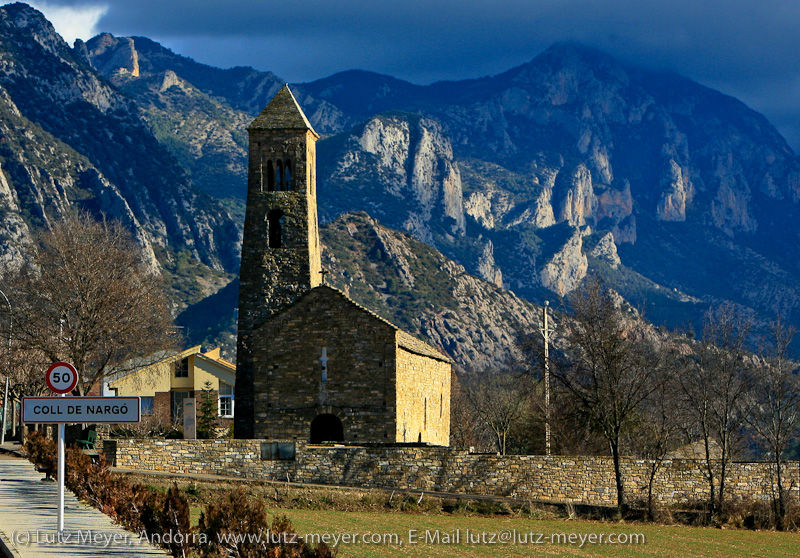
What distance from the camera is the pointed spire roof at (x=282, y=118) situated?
1905 inches

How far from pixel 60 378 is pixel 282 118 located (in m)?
33.0

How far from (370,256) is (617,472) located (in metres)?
144

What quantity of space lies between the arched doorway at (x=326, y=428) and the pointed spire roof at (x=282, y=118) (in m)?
14.8

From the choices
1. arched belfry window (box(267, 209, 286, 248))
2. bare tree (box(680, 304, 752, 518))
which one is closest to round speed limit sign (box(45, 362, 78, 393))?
bare tree (box(680, 304, 752, 518))

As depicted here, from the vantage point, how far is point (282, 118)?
48.8 metres

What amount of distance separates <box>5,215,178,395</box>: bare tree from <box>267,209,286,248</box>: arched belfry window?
251 inches

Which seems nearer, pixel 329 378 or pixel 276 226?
pixel 329 378

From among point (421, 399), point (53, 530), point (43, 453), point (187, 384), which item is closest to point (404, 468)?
point (421, 399)

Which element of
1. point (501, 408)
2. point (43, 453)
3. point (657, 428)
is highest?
point (43, 453)

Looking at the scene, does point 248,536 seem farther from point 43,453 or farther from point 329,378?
point 329,378

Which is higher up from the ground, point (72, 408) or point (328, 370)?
point (328, 370)

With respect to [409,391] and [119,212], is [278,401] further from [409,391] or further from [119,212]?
[119,212]

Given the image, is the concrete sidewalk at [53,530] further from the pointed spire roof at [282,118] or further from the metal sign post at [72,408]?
the pointed spire roof at [282,118]

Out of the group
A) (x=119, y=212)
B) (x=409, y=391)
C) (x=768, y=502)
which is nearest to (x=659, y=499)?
(x=768, y=502)
